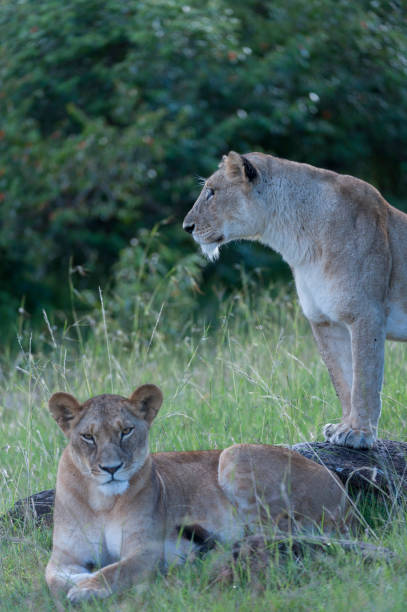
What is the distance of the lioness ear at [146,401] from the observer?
4.24m

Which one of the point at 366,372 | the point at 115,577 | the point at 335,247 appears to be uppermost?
the point at 335,247

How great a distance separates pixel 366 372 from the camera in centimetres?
514

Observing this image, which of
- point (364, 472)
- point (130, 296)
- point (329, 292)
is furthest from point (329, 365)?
point (130, 296)

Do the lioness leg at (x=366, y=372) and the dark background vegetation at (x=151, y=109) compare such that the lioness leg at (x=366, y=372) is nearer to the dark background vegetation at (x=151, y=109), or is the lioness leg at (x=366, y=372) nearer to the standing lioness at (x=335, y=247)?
the standing lioness at (x=335, y=247)

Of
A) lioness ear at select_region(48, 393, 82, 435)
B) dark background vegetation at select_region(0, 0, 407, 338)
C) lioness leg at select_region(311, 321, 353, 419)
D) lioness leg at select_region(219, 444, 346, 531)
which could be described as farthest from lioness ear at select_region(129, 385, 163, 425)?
dark background vegetation at select_region(0, 0, 407, 338)

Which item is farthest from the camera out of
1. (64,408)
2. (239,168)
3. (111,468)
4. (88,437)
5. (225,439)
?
(239,168)

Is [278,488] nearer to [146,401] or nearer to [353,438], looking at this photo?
[146,401]

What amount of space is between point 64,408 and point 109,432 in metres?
0.27

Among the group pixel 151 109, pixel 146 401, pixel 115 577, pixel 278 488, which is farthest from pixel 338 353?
pixel 151 109

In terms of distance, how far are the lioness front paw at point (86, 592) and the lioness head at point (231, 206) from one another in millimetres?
2521

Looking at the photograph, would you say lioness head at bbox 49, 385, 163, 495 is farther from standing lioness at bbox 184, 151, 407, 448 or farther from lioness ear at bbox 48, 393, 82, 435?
standing lioness at bbox 184, 151, 407, 448

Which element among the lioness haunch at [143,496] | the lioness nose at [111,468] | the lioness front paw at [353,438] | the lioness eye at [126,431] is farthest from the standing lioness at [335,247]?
the lioness nose at [111,468]

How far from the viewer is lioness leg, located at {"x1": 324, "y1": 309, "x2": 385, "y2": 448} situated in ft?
16.8

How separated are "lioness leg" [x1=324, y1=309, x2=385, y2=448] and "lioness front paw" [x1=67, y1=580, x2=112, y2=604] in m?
1.70
